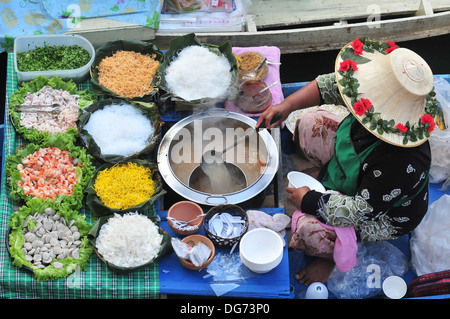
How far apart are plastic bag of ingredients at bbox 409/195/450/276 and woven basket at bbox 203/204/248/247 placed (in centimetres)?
115

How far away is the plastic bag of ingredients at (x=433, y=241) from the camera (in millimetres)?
3035

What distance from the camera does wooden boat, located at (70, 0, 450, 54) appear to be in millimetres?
3992

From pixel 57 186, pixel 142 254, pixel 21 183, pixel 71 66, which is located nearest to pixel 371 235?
pixel 142 254

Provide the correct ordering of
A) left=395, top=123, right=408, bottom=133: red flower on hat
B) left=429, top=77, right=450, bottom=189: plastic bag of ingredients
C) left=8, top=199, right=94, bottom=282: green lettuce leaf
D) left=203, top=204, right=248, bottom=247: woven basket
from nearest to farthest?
left=395, top=123, right=408, bottom=133: red flower on hat
left=8, top=199, right=94, bottom=282: green lettuce leaf
left=203, top=204, right=248, bottom=247: woven basket
left=429, top=77, right=450, bottom=189: plastic bag of ingredients

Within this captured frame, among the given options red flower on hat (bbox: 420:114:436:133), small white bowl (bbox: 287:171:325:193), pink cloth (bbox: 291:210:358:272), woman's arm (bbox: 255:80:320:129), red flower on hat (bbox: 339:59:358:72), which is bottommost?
pink cloth (bbox: 291:210:358:272)

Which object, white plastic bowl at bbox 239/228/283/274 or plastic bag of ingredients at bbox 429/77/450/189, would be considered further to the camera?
plastic bag of ingredients at bbox 429/77/450/189

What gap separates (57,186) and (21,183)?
0.21m

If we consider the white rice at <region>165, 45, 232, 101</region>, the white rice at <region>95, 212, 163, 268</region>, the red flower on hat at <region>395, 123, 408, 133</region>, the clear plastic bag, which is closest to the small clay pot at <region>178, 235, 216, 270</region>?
the white rice at <region>95, 212, 163, 268</region>

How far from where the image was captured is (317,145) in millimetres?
3252

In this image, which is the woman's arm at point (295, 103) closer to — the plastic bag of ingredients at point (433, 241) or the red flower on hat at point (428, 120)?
the red flower on hat at point (428, 120)

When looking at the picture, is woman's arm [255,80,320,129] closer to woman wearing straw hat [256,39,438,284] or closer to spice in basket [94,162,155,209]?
woman wearing straw hat [256,39,438,284]

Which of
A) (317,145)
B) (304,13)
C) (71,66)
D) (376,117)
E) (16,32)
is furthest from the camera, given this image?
(304,13)

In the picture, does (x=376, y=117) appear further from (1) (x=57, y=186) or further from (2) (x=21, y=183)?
(2) (x=21, y=183)

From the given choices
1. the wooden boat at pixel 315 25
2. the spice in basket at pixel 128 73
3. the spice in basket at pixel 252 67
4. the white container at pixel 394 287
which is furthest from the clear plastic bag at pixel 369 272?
the wooden boat at pixel 315 25
